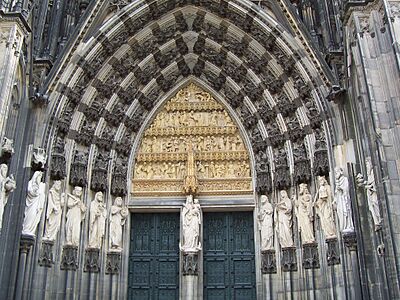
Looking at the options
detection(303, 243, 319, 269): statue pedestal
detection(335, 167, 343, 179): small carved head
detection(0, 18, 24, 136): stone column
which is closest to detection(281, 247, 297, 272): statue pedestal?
detection(303, 243, 319, 269): statue pedestal

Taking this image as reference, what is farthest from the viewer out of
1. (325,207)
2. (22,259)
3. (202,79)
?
(202,79)

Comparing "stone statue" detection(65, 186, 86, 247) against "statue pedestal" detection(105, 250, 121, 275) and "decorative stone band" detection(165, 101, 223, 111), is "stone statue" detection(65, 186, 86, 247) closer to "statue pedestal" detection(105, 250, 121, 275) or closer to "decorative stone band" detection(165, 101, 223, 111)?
"statue pedestal" detection(105, 250, 121, 275)

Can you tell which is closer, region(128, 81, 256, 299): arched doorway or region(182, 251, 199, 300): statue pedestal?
region(182, 251, 199, 300): statue pedestal

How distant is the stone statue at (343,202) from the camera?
27.9ft

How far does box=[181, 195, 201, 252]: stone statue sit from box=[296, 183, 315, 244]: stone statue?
2.07 meters

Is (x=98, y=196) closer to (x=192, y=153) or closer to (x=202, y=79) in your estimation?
(x=192, y=153)

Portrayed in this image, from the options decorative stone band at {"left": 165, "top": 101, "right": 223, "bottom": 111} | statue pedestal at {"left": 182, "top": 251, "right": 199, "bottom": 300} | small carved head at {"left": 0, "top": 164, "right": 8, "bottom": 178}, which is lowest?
statue pedestal at {"left": 182, "top": 251, "right": 199, "bottom": 300}

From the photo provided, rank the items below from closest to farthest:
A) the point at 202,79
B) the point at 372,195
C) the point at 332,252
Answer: the point at 372,195
the point at 332,252
the point at 202,79

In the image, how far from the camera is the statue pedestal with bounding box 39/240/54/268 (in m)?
8.89

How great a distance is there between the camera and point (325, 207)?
917cm

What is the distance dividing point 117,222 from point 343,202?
449cm

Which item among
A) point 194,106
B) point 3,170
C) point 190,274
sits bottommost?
point 190,274

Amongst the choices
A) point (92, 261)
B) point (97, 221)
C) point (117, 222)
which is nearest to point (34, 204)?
point (97, 221)

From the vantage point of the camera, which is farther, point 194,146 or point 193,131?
point 193,131
